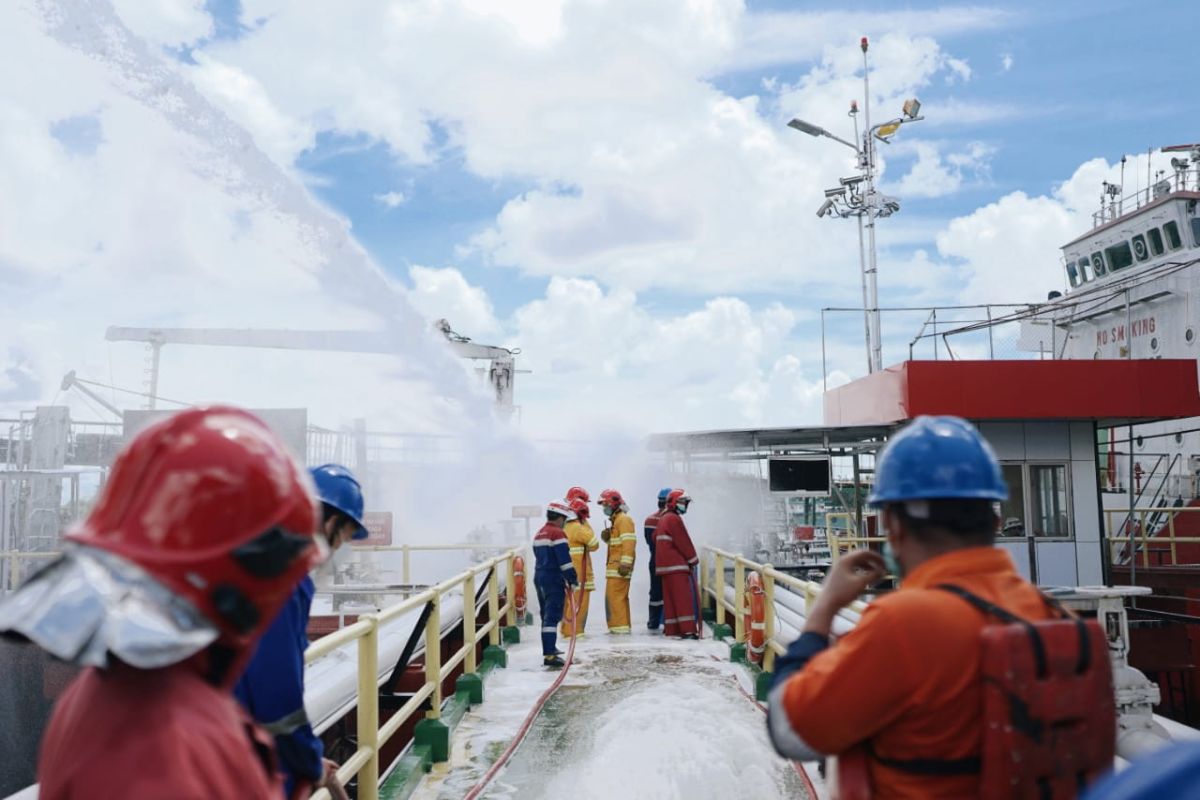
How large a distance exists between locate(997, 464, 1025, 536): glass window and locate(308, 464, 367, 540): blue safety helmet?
11.5 meters

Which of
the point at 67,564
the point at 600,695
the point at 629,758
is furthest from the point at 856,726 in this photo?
the point at 600,695

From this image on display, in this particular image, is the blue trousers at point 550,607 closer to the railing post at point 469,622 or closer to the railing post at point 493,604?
the railing post at point 493,604

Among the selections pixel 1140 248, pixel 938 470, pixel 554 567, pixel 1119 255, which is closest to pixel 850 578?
pixel 938 470

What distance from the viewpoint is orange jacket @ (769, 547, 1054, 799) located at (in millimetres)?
1779

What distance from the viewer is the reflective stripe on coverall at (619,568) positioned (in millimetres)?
11539

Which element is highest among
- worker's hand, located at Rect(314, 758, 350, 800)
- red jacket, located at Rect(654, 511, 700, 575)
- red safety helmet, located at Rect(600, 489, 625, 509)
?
red safety helmet, located at Rect(600, 489, 625, 509)

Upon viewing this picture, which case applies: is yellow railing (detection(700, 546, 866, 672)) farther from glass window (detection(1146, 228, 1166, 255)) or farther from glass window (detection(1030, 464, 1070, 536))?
glass window (detection(1146, 228, 1166, 255))

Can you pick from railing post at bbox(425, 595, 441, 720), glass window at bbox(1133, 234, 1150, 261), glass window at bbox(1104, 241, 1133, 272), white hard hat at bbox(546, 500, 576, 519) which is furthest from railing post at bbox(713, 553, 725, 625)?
glass window at bbox(1104, 241, 1133, 272)

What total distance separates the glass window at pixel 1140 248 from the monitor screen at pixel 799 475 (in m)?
12.8

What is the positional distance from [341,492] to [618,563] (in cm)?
871

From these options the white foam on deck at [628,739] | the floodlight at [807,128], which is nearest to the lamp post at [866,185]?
the floodlight at [807,128]

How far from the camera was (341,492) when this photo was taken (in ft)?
10.6

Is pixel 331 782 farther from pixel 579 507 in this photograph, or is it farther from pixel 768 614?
pixel 579 507

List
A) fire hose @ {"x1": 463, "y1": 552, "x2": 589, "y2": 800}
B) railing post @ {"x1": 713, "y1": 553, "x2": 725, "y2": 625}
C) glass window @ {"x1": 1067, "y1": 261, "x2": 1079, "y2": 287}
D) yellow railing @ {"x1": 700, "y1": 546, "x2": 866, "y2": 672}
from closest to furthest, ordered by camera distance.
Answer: fire hose @ {"x1": 463, "y1": 552, "x2": 589, "y2": 800}
yellow railing @ {"x1": 700, "y1": 546, "x2": 866, "y2": 672}
railing post @ {"x1": 713, "y1": 553, "x2": 725, "y2": 625}
glass window @ {"x1": 1067, "y1": 261, "x2": 1079, "y2": 287}
